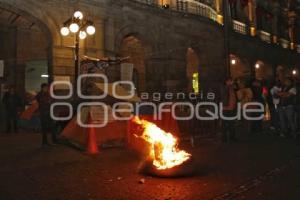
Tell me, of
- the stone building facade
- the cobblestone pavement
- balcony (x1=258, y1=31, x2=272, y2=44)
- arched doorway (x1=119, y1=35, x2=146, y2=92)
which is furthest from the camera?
balcony (x1=258, y1=31, x2=272, y2=44)

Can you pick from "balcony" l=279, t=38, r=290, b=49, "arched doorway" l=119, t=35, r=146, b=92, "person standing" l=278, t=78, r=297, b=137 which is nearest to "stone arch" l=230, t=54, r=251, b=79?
"arched doorway" l=119, t=35, r=146, b=92

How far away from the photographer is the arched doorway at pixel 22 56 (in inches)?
850

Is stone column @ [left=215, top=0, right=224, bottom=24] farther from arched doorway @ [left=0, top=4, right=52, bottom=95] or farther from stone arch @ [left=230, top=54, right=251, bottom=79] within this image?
arched doorway @ [left=0, top=4, right=52, bottom=95]

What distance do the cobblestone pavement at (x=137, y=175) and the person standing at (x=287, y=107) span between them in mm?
1811

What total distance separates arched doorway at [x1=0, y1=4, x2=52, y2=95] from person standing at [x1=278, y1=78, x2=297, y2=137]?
474 inches

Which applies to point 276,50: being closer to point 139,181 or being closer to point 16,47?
point 16,47

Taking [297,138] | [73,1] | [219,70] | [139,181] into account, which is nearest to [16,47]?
[73,1]

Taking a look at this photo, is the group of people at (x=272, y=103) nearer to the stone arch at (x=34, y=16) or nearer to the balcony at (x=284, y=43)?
the stone arch at (x=34, y=16)

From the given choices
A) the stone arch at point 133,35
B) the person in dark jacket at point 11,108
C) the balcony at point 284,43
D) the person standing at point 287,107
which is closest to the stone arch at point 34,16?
the person in dark jacket at point 11,108

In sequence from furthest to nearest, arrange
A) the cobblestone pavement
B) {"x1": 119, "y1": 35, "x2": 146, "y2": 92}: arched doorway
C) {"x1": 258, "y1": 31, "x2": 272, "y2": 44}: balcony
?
{"x1": 258, "y1": 31, "x2": 272, "y2": 44}: balcony → {"x1": 119, "y1": 35, "x2": 146, "y2": 92}: arched doorway → the cobblestone pavement

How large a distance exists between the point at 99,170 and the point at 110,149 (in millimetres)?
2924

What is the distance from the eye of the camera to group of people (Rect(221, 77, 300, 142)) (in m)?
12.8

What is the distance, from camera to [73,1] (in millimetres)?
18891

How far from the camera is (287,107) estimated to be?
13.5 meters
